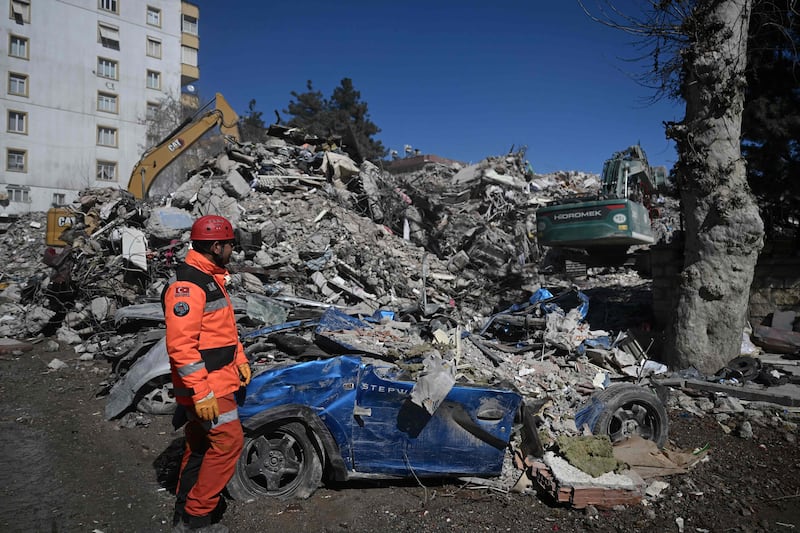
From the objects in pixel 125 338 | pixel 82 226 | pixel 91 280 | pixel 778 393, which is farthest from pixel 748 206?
pixel 82 226

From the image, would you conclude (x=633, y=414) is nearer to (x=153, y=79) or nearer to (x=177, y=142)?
(x=177, y=142)

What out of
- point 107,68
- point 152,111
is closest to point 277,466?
point 152,111

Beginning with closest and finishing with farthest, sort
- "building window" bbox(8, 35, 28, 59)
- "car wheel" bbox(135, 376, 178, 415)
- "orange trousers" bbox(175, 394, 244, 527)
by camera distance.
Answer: "orange trousers" bbox(175, 394, 244, 527) < "car wheel" bbox(135, 376, 178, 415) < "building window" bbox(8, 35, 28, 59)

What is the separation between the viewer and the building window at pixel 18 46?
30.0 m

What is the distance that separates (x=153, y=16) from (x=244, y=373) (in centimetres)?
4254

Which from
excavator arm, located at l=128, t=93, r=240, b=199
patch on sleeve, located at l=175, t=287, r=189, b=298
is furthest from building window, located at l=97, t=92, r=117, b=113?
patch on sleeve, located at l=175, t=287, r=189, b=298

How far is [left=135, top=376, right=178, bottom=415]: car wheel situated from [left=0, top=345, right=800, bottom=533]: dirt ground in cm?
29

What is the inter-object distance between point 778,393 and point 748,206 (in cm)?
238

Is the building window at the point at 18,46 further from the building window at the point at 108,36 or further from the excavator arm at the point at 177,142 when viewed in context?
the excavator arm at the point at 177,142

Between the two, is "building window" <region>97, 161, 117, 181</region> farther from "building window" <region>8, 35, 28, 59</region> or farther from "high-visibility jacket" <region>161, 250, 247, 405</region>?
"high-visibility jacket" <region>161, 250, 247, 405</region>

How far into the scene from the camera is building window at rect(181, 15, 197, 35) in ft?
130

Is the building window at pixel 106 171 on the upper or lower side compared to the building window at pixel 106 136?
lower

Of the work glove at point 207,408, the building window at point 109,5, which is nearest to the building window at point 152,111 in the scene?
the building window at point 109,5

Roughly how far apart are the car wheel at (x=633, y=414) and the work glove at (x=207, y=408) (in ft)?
10.5
